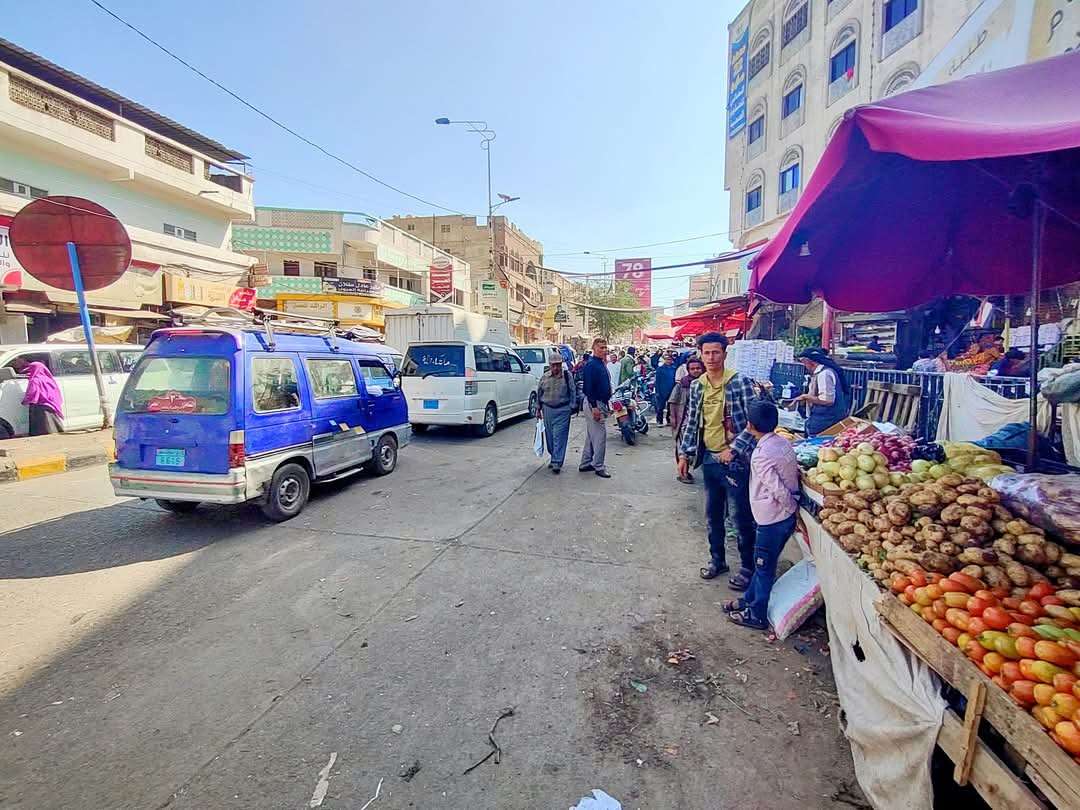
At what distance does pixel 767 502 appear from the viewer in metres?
3.46

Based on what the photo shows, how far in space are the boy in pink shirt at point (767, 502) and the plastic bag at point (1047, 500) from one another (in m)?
1.06

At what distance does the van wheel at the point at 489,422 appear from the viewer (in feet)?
35.1

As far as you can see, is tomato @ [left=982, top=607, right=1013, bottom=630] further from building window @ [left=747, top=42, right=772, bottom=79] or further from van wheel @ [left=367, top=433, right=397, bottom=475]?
building window @ [left=747, top=42, right=772, bottom=79]

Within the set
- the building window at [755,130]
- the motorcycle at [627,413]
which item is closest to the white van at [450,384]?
the motorcycle at [627,413]

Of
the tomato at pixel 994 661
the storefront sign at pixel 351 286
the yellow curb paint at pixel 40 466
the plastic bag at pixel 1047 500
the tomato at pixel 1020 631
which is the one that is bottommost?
the yellow curb paint at pixel 40 466

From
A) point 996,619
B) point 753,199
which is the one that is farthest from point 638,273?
point 996,619

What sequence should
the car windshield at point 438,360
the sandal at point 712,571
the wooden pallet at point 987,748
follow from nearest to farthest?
the wooden pallet at point 987,748 < the sandal at point 712,571 < the car windshield at point 438,360

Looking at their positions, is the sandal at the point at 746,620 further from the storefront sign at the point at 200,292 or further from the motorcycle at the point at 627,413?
the storefront sign at the point at 200,292

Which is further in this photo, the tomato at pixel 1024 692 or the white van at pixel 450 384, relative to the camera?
the white van at pixel 450 384

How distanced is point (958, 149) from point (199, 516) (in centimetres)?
701

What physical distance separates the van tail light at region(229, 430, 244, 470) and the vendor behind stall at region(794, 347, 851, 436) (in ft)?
19.4

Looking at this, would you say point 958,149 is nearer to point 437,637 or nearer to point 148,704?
point 437,637

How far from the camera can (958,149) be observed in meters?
1.64

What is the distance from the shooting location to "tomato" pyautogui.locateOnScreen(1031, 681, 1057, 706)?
158 cm
